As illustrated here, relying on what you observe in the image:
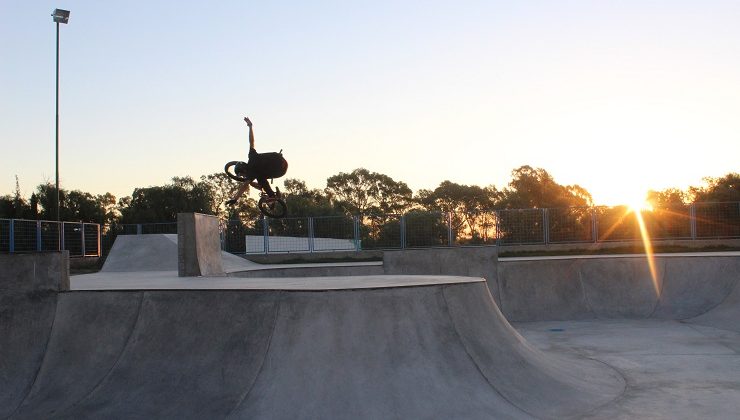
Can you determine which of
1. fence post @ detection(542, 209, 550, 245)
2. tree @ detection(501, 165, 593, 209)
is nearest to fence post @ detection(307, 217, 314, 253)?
fence post @ detection(542, 209, 550, 245)

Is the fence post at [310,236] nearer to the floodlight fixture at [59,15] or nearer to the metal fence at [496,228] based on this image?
the metal fence at [496,228]

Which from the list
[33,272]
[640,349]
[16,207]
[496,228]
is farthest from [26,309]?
[16,207]

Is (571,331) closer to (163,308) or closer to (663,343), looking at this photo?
(663,343)

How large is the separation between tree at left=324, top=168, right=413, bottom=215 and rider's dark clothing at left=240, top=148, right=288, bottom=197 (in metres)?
60.8

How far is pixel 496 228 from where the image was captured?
26000 mm

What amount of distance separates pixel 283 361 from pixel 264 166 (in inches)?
225

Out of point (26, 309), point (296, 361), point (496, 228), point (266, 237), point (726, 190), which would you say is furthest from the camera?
point (726, 190)

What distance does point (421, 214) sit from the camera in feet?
84.2

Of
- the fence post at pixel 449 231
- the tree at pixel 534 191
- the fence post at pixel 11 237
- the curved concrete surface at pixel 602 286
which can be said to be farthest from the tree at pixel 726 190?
the fence post at pixel 11 237

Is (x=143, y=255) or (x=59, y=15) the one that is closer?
(x=143, y=255)

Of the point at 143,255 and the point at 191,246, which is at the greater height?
the point at 191,246

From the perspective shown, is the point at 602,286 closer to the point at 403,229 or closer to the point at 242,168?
the point at 242,168

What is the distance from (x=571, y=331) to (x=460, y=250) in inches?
143

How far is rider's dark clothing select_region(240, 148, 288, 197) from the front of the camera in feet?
39.0
